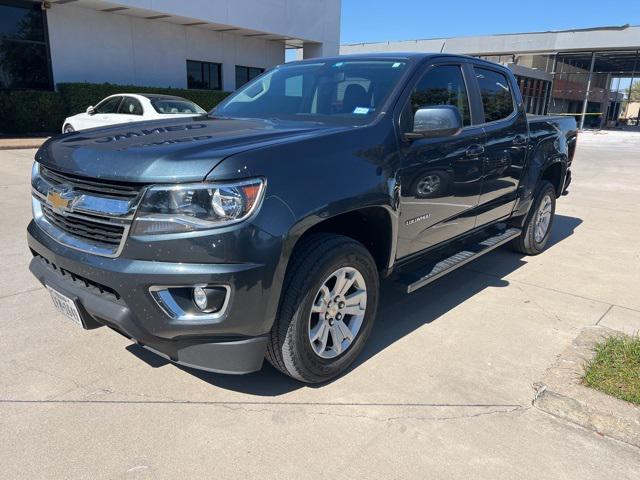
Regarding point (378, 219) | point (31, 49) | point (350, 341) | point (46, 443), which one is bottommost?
point (46, 443)

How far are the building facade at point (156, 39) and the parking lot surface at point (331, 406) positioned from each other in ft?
48.0

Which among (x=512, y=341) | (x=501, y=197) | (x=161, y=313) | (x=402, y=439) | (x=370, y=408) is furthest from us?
(x=501, y=197)

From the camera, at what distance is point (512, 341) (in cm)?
370

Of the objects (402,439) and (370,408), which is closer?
(402,439)

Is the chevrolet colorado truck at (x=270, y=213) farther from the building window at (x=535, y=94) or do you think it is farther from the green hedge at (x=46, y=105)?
the building window at (x=535, y=94)

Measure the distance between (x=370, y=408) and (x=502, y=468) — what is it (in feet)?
2.41

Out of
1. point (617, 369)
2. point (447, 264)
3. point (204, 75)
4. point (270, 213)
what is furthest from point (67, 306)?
point (204, 75)

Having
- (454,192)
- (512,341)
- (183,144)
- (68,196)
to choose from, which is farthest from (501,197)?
(68,196)

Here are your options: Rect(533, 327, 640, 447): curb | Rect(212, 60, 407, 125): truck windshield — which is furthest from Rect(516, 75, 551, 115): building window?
Rect(533, 327, 640, 447): curb

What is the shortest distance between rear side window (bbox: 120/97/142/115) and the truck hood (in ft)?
32.4

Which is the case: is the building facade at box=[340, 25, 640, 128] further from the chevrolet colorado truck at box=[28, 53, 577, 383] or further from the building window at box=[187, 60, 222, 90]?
the chevrolet colorado truck at box=[28, 53, 577, 383]

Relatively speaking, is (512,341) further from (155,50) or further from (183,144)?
(155,50)

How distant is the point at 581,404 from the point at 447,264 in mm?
1373

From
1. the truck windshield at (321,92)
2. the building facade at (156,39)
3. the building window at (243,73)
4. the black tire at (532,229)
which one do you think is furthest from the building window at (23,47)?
the black tire at (532,229)
